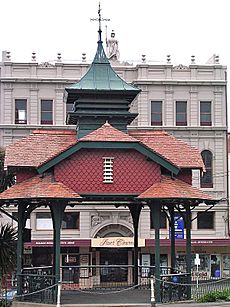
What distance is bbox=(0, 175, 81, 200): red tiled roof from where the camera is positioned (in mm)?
26375

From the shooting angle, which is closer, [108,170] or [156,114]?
[108,170]

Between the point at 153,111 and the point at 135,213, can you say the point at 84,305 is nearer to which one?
the point at 135,213

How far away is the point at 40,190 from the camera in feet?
87.5

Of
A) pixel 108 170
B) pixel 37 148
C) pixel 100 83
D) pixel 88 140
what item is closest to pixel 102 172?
pixel 108 170

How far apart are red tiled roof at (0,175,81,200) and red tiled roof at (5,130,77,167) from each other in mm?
673

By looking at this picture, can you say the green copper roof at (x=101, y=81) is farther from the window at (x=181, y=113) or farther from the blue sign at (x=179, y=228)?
the window at (x=181, y=113)

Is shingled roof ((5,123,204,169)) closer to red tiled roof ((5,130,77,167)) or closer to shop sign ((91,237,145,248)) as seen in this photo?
red tiled roof ((5,130,77,167))

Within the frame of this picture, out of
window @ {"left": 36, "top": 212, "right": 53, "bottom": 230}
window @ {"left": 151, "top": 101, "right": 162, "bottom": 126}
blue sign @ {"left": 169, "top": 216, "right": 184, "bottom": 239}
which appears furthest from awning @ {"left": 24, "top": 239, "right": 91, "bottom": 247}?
window @ {"left": 151, "top": 101, "right": 162, "bottom": 126}

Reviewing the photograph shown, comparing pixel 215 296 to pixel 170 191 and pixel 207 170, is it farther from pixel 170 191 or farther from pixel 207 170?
pixel 207 170

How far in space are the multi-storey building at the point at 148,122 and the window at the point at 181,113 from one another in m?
0.08

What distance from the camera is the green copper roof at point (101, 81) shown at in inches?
1219

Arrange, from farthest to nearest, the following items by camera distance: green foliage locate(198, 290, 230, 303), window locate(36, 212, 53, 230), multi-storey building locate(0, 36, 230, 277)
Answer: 1. multi-storey building locate(0, 36, 230, 277)
2. window locate(36, 212, 53, 230)
3. green foliage locate(198, 290, 230, 303)

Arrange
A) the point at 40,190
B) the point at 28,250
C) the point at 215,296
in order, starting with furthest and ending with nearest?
the point at 28,250 < the point at 215,296 < the point at 40,190

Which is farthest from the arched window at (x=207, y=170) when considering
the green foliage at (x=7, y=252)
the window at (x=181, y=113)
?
the green foliage at (x=7, y=252)
